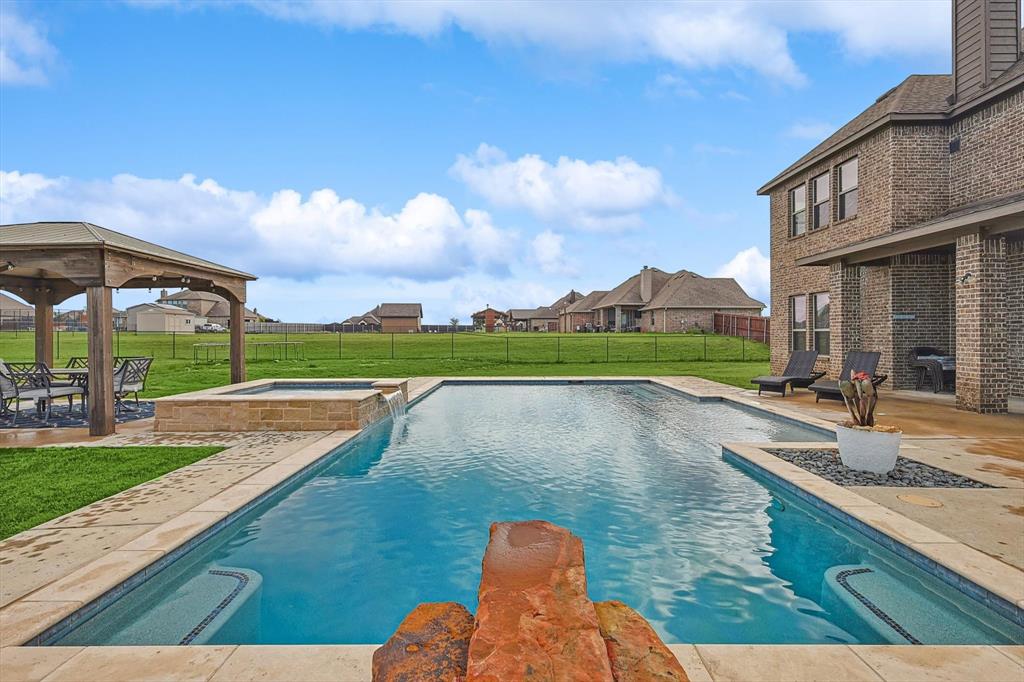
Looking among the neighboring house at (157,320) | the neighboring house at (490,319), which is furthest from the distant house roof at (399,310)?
the neighboring house at (157,320)

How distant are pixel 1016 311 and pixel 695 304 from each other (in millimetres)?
33517

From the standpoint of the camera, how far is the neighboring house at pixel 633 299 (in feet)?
174

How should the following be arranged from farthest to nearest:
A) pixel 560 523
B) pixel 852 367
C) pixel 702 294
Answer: pixel 702 294 → pixel 852 367 → pixel 560 523

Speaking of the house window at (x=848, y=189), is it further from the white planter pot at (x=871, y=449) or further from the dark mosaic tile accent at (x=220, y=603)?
the dark mosaic tile accent at (x=220, y=603)

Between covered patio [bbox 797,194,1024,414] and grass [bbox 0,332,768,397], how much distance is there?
11.7ft

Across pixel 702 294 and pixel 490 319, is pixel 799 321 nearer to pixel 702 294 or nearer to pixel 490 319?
pixel 702 294

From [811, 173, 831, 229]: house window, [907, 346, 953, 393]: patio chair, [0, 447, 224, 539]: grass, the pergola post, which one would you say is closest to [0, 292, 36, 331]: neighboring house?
the pergola post

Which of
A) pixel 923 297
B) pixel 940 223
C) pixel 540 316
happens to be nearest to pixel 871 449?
pixel 940 223

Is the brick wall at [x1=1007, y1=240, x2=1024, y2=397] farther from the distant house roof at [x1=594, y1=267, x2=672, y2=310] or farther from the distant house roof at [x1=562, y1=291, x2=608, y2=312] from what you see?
the distant house roof at [x1=562, y1=291, x2=608, y2=312]

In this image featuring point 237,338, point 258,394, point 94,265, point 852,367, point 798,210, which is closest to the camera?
point 94,265

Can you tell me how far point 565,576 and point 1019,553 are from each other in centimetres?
431

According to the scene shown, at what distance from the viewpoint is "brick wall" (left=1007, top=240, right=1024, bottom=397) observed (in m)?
10.9

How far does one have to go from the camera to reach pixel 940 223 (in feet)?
31.6

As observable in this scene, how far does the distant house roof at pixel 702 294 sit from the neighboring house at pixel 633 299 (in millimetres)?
4293
